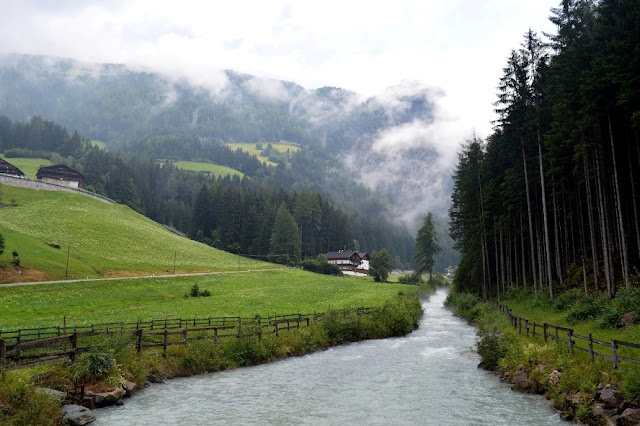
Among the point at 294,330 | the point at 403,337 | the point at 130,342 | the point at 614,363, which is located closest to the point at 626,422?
the point at 614,363

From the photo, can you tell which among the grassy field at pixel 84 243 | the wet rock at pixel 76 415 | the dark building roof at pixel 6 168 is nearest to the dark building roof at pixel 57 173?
the dark building roof at pixel 6 168

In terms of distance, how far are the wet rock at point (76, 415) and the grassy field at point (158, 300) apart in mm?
24431

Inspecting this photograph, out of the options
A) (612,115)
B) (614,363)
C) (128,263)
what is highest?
(612,115)

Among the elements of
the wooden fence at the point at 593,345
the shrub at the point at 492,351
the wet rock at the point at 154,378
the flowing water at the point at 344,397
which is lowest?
the flowing water at the point at 344,397

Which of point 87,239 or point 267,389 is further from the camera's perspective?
point 87,239

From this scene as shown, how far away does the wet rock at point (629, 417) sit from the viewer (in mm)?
14883

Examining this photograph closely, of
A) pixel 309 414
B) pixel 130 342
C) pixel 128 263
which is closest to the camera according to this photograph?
pixel 309 414

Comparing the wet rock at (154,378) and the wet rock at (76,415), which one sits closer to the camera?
the wet rock at (76,415)

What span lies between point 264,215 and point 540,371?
437ft

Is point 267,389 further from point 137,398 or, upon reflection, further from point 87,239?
point 87,239

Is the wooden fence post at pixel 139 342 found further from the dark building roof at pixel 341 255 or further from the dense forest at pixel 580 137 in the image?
the dark building roof at pixel 341 255

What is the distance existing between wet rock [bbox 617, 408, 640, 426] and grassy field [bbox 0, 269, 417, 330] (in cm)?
3839

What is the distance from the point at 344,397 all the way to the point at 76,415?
12.4 meters

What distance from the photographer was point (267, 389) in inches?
997
